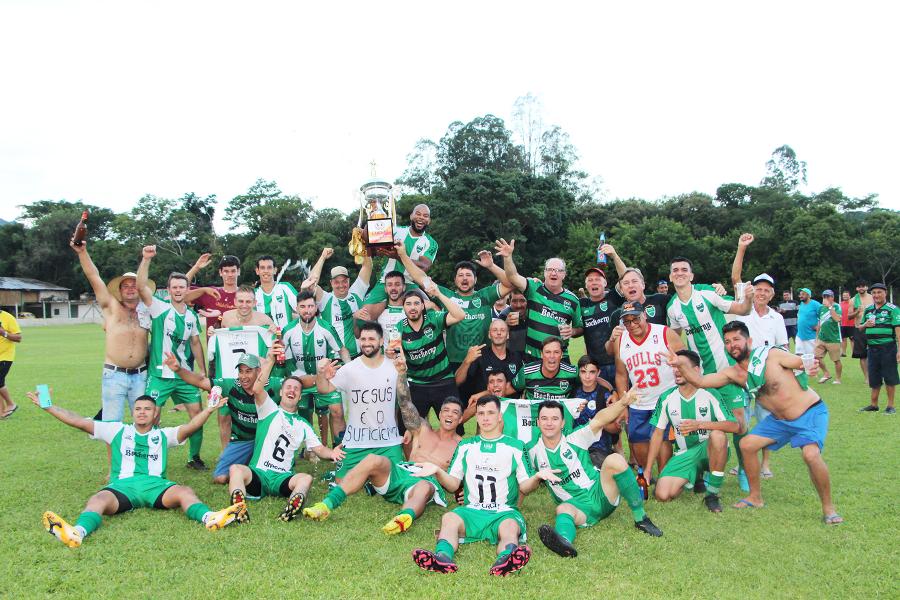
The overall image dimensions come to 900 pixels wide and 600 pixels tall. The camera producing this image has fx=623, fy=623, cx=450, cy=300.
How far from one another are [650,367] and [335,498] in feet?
11.8

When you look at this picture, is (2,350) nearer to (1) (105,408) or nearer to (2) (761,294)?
(1) (105,408)

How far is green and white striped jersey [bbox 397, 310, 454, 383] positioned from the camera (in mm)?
7328

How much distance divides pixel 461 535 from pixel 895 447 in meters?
6.55

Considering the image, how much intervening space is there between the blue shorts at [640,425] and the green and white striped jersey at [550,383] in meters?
0.70

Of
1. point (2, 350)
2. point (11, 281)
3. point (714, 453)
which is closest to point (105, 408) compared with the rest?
point (2, 350)

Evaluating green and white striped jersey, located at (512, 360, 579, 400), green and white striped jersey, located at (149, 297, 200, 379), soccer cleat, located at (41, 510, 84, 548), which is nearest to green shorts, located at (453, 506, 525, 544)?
green and white striped jersey, located at (512, 360, 579, 400)

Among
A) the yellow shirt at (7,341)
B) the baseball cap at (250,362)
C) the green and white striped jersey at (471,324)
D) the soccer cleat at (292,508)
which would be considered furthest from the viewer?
the yellow shirt at (7,341)

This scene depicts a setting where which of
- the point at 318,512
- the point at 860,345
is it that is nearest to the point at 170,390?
the point at 318,512

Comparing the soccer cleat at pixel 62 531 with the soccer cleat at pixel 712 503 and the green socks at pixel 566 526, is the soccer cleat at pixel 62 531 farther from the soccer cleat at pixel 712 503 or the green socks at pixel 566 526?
the soccer cleat at pixel 712 503

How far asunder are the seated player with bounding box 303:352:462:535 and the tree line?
33.4 metres

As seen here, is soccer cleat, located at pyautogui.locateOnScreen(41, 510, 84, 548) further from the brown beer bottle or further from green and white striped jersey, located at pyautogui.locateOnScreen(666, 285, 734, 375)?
green and white striped jersey, located at pyautogui.locateOnScreen(666, 285, 734, 375)

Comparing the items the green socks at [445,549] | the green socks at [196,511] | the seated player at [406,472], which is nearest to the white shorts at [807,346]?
the seated player at [406,472]

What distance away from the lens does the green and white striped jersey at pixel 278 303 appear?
8.62 metres

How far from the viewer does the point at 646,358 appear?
6840 millimetres
